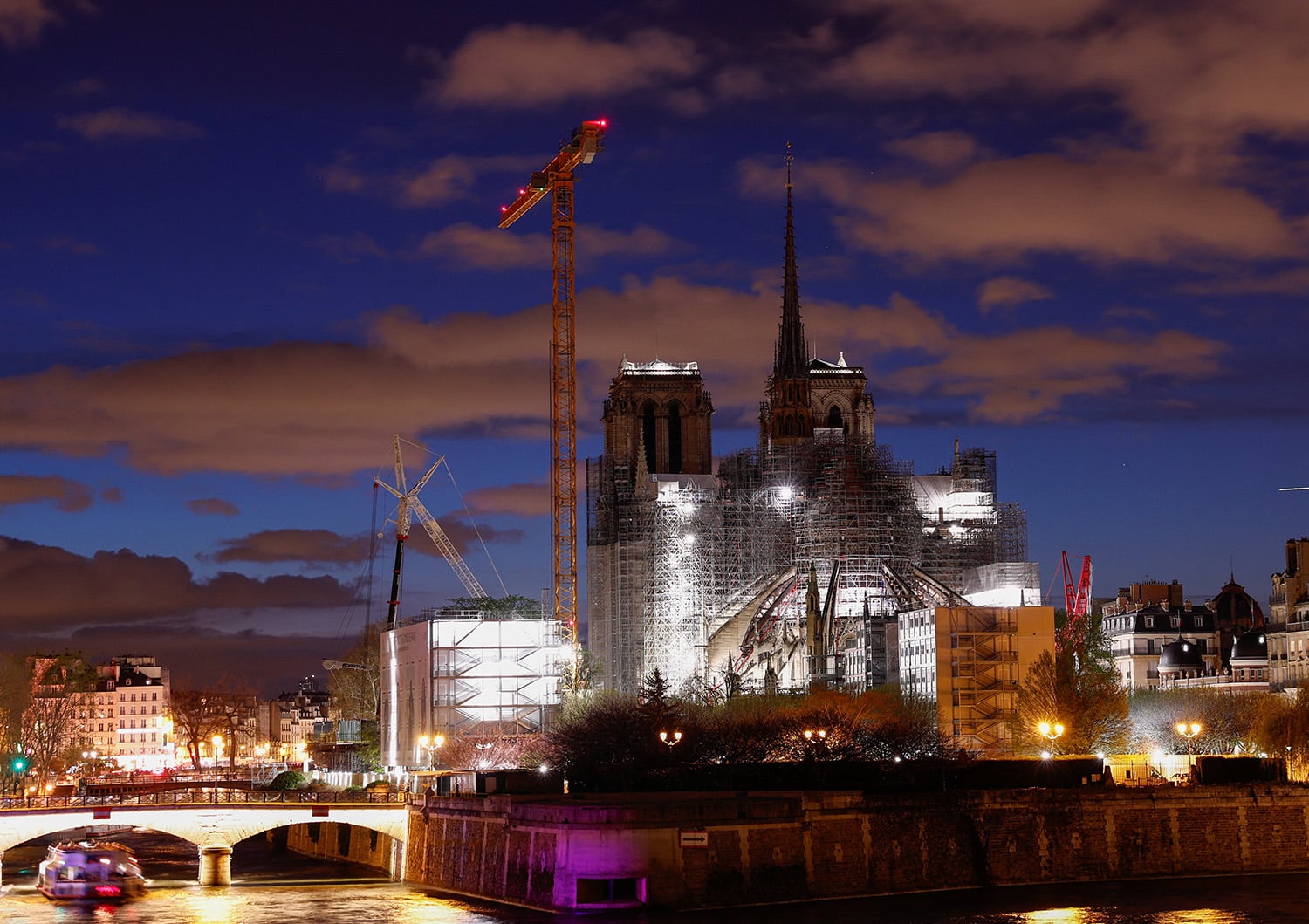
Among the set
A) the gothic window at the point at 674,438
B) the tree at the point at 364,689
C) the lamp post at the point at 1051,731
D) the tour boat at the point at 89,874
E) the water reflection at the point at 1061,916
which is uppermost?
the gothic window at the point at 674,438

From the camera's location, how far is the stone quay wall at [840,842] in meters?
50.7

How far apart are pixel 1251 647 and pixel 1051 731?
126 feet

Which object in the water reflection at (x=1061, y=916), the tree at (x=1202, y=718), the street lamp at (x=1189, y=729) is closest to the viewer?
the water reflection at (x=1061, y=916)

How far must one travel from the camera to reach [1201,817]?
57719mm

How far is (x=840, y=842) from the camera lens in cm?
5378

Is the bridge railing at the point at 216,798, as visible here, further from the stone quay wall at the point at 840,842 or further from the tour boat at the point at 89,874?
the stone quay wall at the point at 840,842

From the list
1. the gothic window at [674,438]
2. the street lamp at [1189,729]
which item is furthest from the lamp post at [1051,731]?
the gothic window at [674,438]

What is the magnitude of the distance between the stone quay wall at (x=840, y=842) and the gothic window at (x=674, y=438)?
2825 inches

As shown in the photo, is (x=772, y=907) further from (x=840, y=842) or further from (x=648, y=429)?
(x=648, y=429)

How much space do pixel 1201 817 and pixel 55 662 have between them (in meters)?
92.3

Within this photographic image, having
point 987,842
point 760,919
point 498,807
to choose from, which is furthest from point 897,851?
point 498,807

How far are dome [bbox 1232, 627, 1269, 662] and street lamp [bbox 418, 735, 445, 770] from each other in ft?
151

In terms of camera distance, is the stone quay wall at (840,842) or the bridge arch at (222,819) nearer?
the stone quay wall at (840,842)

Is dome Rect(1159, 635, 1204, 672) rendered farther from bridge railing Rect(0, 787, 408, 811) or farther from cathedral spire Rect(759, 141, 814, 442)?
bridge railing Rect(0, 787, 408, 811)
